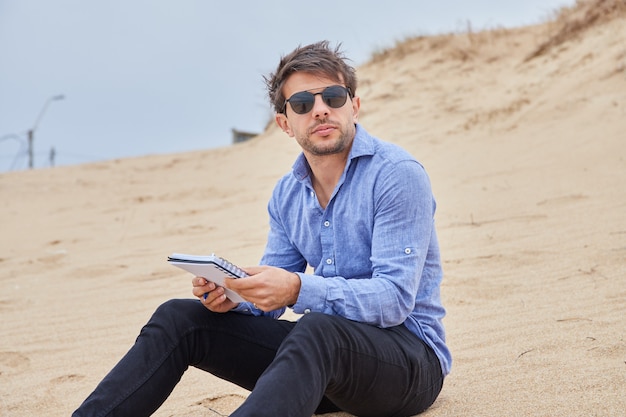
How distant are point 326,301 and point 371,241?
1.06 ft

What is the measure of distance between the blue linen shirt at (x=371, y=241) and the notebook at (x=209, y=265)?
21 cm

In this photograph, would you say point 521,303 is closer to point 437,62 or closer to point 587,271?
point 587,271

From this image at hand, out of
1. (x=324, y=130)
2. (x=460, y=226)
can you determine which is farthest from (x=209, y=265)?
(x=460, y=226)

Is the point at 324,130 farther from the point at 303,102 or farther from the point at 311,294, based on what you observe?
the point at 311,294

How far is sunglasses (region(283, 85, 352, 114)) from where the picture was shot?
2986 millimetres

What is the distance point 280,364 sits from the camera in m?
2.40

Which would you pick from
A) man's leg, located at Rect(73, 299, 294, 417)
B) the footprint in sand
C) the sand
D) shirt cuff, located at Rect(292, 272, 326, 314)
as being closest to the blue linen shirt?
shirt cuff, located at Rect(292, 272, 326, 314)

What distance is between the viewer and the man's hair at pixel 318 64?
3016 mm

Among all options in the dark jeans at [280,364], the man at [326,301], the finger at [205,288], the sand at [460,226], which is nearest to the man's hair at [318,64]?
the man at [326,301]

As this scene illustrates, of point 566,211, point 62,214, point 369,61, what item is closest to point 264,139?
point 369,61

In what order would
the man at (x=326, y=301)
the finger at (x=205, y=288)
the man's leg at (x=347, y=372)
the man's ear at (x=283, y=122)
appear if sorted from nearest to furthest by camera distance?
the man's leg at (x=347, y=372)
the man at (x=326, y=301)
the finger at (x=205, y=288)
the man's ear at (x=283, y=122)

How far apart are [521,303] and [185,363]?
2.05 meters

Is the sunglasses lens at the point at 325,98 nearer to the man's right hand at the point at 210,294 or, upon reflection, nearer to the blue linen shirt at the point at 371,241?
the blue linen shirt at the point at 371,241

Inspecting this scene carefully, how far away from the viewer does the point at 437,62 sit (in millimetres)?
12789
